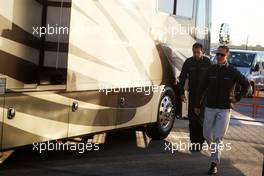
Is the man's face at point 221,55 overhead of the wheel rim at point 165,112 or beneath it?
overhead

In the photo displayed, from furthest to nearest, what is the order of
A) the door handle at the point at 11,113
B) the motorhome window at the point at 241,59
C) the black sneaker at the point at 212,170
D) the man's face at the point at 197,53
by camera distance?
the motorhome window at the point at 241,59 → the man's face at the point at 197,53 → the black sneaker at the point at 212,170 → the door handle at the point at 11,113

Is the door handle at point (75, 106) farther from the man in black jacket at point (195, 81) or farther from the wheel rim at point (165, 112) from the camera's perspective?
the wheel rim at point (165, 112)

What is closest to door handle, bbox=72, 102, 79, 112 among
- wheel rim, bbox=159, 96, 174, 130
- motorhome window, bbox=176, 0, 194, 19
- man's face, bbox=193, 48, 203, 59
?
man's face, bbox=193, 48, 203, 59

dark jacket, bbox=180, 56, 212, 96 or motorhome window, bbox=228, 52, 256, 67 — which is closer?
dark jacket, bbox=180, 56, 212, 96

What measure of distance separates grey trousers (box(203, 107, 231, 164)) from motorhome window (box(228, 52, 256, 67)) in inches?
684

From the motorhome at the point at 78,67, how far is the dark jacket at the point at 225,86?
5.02ft

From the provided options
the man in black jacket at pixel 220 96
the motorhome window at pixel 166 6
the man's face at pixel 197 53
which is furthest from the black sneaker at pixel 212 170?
the motorhome window at pixel 166 6

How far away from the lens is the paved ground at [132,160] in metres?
7.79

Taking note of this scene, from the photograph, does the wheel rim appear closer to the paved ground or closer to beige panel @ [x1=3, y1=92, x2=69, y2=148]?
the paved ground

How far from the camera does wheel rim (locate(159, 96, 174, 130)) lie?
35.2 ft

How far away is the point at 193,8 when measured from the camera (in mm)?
11703

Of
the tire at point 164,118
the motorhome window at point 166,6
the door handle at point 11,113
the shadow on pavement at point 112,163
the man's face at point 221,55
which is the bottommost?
the shadow on pavement at point 112,163

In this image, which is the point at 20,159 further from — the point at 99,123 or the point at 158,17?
the point at 158,17

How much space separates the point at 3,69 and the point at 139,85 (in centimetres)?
310
